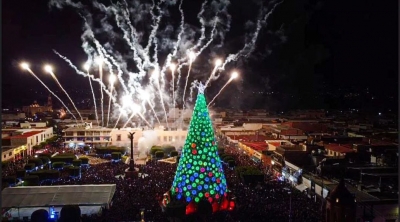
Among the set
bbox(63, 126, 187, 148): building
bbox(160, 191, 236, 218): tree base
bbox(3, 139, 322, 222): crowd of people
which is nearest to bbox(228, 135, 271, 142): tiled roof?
bbox(63, 126, 187, 148): building

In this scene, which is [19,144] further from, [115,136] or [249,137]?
[249,137]

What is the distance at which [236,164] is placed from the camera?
25.8 meters

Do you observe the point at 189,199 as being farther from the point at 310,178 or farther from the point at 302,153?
the point at 302,153

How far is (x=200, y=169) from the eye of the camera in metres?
15.0

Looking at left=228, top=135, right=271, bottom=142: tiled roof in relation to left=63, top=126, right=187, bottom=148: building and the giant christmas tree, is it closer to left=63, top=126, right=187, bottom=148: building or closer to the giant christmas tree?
left=63, top=126, right=187, bottom=148: building

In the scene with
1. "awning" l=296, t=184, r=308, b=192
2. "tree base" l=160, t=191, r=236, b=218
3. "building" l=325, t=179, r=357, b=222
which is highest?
"building" l=325, t=179, r=357, b=222

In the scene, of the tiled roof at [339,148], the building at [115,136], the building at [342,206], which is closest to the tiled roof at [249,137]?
the building at [115,136]

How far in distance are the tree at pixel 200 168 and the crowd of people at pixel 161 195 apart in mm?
919

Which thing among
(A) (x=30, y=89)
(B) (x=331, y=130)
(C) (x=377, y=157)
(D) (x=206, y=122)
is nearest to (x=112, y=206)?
(D) (x=206, y=122)

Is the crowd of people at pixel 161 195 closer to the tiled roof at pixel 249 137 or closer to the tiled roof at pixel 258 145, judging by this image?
the tiled roof at pixel 258 145

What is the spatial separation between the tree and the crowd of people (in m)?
0.92

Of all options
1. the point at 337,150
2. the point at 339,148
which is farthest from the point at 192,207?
the point at 339,148

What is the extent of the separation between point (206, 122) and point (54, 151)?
780 inches

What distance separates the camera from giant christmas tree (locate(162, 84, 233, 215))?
14945 millimetres
